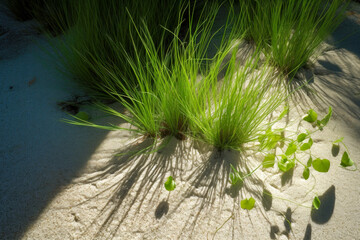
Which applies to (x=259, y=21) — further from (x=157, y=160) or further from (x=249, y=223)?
(x=249, y=223)

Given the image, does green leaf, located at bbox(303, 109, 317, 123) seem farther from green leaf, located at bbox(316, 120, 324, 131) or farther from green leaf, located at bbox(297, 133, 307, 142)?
green leaf, located at bbox(297, 133, 307, 142)

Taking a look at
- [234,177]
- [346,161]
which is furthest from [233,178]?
[346,161]

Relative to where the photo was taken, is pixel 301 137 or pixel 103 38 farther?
pixel 103 38

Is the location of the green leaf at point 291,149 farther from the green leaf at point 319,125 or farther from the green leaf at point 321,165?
the green leaf at point 319,125

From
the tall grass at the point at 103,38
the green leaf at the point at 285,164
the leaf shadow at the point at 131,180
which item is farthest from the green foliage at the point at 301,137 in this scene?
the tall grass at the point at 103,38

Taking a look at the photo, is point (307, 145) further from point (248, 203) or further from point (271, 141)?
point (248, 203)

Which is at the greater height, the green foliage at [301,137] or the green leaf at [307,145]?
the green foliage at [301,137]

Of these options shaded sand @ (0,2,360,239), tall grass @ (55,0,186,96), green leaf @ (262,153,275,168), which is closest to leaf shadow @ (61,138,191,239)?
shaded sand @ (0,2,360,239)
